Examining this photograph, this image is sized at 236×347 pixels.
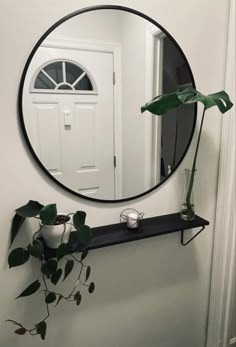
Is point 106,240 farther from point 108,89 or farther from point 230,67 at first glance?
point 230,67

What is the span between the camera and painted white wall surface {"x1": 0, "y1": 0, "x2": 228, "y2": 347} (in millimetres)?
933

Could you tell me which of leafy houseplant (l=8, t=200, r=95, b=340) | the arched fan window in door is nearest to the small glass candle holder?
leafy houseplant (l=8, t=200, r=95, b=340)

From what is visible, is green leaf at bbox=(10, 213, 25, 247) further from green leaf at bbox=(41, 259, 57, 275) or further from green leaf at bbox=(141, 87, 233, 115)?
green leaf at bbox=(141, 87, 233, 115)

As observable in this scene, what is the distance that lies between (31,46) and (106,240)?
78cm

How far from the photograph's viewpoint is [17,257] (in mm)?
898

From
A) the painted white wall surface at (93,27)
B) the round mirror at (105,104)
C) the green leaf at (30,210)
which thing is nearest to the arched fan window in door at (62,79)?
the round mirror at (105,104)

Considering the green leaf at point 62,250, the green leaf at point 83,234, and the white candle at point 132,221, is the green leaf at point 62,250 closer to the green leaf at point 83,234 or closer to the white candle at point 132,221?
the green leaf at point 83,234

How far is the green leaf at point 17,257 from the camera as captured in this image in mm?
894

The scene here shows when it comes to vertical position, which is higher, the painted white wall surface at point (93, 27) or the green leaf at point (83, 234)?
the painted white wall surface at point (93, 27)

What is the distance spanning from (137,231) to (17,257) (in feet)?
1.59

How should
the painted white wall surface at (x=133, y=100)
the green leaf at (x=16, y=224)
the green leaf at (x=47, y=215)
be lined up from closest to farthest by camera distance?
the green leaf at (x=47, y=215)
the green leaf at (x=16, y=224)
the painted white wall surface at (x=133, y=100)

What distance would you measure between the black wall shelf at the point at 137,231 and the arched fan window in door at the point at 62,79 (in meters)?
0.58

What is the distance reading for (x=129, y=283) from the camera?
50.3 inches

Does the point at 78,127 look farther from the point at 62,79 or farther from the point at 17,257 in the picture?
the point at 17,257
